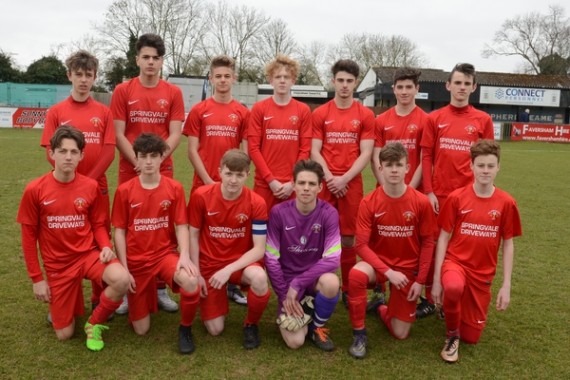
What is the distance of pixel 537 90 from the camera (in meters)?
36.5

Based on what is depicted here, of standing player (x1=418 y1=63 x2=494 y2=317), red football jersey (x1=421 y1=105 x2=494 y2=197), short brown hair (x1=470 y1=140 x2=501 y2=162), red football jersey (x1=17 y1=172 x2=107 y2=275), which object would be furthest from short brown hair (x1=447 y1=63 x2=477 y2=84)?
red football jersey (x1=17 y1=172 x2=107 y2=275)

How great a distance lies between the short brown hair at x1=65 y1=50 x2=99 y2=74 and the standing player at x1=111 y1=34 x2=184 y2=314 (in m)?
0.32

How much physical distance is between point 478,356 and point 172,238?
7.80 ft

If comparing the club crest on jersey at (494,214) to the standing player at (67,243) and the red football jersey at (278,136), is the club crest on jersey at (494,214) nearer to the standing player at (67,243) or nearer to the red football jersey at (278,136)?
the red football jersey at (278,136)

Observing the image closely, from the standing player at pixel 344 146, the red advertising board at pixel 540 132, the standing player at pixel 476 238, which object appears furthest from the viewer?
the red advertising board at pixel 540 132

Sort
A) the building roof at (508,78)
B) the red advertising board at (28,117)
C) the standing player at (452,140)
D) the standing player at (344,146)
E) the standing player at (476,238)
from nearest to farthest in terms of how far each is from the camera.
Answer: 1. the standing player at (476,238)
2. the standing player at (452,140)
3. the standing player at (344,146)
4. the red advertising board at (28,117)
5. the building roof at (508,78)

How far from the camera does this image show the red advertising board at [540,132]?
2670 centimetres

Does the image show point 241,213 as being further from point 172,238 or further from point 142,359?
point 142,359

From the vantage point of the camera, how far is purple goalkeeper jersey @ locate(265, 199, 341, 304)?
354 centimetres

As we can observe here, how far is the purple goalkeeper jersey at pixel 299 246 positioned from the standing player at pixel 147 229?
1.99ft

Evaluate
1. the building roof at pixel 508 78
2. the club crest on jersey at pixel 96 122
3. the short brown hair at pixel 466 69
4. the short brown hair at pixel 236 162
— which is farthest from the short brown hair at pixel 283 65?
the building roof at pixel 508 78

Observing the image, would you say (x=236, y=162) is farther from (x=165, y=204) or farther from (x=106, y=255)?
(x=106, y=255)

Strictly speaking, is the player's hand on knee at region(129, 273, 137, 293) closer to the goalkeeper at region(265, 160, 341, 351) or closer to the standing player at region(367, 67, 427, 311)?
the goalkeeper at region(265, 160, 341, 351)

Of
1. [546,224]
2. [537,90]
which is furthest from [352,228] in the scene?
[537,90]
